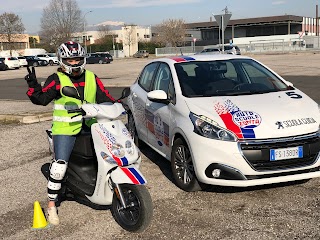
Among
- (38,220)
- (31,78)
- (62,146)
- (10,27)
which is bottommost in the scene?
(38,220)

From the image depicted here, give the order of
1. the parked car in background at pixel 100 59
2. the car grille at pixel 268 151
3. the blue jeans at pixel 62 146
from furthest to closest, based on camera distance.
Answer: the parked car in background at pixel 100 59
the car grille at pixel 268 151
the blue jeans at pixel 62 146

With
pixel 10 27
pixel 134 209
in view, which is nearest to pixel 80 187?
pixel 134 209

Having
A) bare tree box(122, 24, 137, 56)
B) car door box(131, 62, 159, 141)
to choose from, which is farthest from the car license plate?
bare tree box(122, 24, 137, 56)

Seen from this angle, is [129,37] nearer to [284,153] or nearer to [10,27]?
[10,27]

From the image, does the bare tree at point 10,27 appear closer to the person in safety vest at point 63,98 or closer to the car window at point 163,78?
the car window at point 163,78

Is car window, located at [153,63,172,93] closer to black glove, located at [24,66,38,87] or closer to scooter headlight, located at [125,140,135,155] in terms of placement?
scooter headlight, located at [125,140,135,155]

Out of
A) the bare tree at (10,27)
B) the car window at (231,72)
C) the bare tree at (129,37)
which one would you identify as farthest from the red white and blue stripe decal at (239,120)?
the bare tree at (129,37)

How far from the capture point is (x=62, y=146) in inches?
155

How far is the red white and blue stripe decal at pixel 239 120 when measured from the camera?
420cm

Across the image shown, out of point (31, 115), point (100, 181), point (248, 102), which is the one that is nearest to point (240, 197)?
point (248, 102)

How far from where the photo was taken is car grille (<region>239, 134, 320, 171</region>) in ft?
13.6

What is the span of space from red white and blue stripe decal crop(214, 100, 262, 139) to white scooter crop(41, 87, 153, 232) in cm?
112

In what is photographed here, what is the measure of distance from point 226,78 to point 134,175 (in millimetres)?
2489

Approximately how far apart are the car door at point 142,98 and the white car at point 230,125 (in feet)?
0.93
